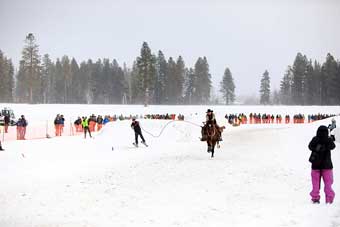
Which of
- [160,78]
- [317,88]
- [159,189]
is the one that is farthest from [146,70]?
[159,189]

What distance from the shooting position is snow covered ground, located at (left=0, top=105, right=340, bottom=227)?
8.71 metres

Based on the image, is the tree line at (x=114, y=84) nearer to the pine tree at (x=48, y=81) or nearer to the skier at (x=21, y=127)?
the pine tree at (x=48, y=81)

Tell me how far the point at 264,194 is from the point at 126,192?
12.2 feet

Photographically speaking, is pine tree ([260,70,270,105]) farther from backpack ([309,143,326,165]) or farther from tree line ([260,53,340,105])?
backpack ([309,143,326,165])

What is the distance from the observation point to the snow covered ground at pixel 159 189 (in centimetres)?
871

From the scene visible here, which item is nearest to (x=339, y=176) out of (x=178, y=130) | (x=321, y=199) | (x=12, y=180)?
(x=321, y=199)

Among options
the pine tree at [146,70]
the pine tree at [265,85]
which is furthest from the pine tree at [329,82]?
the pine tree at [146,70]

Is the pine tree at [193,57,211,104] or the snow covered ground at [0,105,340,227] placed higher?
the pine tree at [193,57,211,104]

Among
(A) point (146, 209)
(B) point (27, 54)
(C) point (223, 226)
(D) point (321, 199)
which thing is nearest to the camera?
(C) point (223, 226)

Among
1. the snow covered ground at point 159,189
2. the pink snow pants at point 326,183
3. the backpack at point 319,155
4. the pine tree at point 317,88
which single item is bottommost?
the snow covered ground at point 159,189

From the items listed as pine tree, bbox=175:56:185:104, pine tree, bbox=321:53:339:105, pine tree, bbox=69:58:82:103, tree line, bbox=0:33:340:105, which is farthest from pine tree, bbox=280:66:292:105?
pine tree, bbox=69:58:82:103

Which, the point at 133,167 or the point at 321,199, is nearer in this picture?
the point at 321,199

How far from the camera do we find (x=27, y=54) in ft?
241

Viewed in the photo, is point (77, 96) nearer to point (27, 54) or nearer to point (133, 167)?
point (27, 54)
